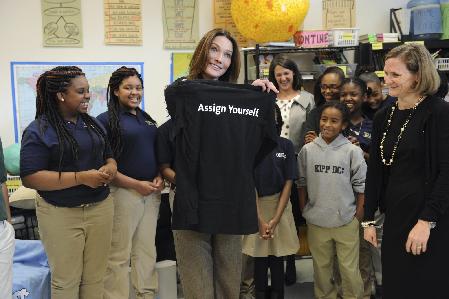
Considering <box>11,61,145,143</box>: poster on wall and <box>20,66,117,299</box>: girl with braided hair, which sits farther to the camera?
<box>11,61,145,143</box>: poster on wall

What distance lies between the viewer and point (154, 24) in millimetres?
3590

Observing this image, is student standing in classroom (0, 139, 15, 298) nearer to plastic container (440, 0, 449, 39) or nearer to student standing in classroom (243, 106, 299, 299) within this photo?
student standing in classroom (243, 106, 299, 299)

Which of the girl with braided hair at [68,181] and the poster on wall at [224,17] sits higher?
the poster on wall at [224,17]

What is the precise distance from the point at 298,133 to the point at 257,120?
1.37m

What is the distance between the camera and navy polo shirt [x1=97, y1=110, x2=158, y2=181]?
7.45ft

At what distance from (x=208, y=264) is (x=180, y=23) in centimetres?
256

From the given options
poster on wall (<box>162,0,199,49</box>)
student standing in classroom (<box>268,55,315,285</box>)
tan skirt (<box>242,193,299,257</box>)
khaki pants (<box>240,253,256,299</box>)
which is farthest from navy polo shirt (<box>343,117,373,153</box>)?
poster on wall (<box>162,0,199,49</box>)

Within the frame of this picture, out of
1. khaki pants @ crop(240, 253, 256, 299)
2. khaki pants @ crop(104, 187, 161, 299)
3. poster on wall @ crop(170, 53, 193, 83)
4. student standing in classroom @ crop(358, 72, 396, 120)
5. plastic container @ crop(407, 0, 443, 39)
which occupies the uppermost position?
plastic container @ crop(407, 0, 443, 39)

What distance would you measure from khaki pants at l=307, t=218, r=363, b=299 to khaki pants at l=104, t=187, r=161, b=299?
3.01 feet

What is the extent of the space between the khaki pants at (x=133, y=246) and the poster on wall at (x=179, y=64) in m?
1.53

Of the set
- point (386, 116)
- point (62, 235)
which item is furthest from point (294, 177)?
point (62, 235)

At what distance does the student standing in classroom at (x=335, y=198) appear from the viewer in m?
2.39

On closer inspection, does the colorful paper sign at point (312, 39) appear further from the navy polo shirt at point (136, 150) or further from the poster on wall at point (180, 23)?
the navy polo shirt at point (136, 150)

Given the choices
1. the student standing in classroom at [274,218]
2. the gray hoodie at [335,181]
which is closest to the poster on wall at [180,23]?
the student standing in classroom at [274,218]
